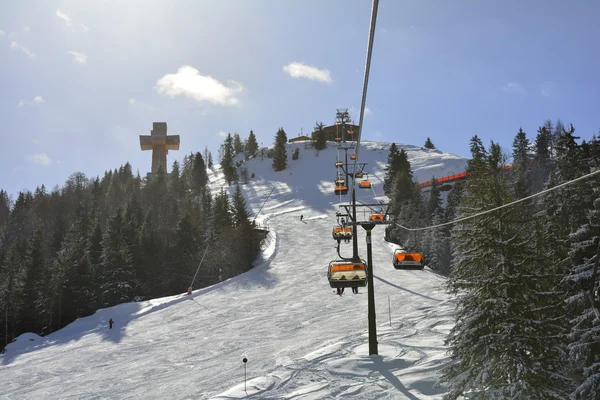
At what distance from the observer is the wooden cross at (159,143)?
12650 centimetres

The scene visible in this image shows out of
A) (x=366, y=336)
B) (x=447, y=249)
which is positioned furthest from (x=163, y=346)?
(x=447, y=249)

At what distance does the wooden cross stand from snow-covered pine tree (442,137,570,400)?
11940 centimetres

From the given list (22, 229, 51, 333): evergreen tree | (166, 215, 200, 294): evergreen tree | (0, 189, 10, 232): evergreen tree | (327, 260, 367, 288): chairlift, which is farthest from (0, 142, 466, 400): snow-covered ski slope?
(0, 189, 10, 232): evergreen tree

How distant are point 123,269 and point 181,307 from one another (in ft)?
64.6

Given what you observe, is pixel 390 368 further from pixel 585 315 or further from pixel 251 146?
pixel 251 146

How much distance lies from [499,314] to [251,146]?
152 m

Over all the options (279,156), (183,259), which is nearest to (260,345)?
(183,259)

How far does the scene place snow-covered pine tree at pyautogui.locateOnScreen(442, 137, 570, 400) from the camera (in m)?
12.0

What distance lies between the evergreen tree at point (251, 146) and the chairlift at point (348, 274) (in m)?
145

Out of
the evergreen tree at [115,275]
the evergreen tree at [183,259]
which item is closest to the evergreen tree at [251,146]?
the evergreen tree at [183,259]

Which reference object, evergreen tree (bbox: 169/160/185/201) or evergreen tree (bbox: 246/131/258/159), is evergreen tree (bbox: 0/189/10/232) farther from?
evergreen tree (bbox: 246/131/258/159)

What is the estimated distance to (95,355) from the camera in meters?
26.4

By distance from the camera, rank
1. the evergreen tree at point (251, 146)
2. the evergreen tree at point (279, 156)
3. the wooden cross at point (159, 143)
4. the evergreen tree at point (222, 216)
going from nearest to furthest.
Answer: the evergreen tree at point (222, 216) < the wooden cross at point (159, 143) < the evergreen tree at point (279, 156) < the evergreen tree at point (251, 146)

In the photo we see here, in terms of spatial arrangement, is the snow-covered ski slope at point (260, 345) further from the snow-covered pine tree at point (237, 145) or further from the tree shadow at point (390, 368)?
the snow-covered pine tree at point (237, 145)
